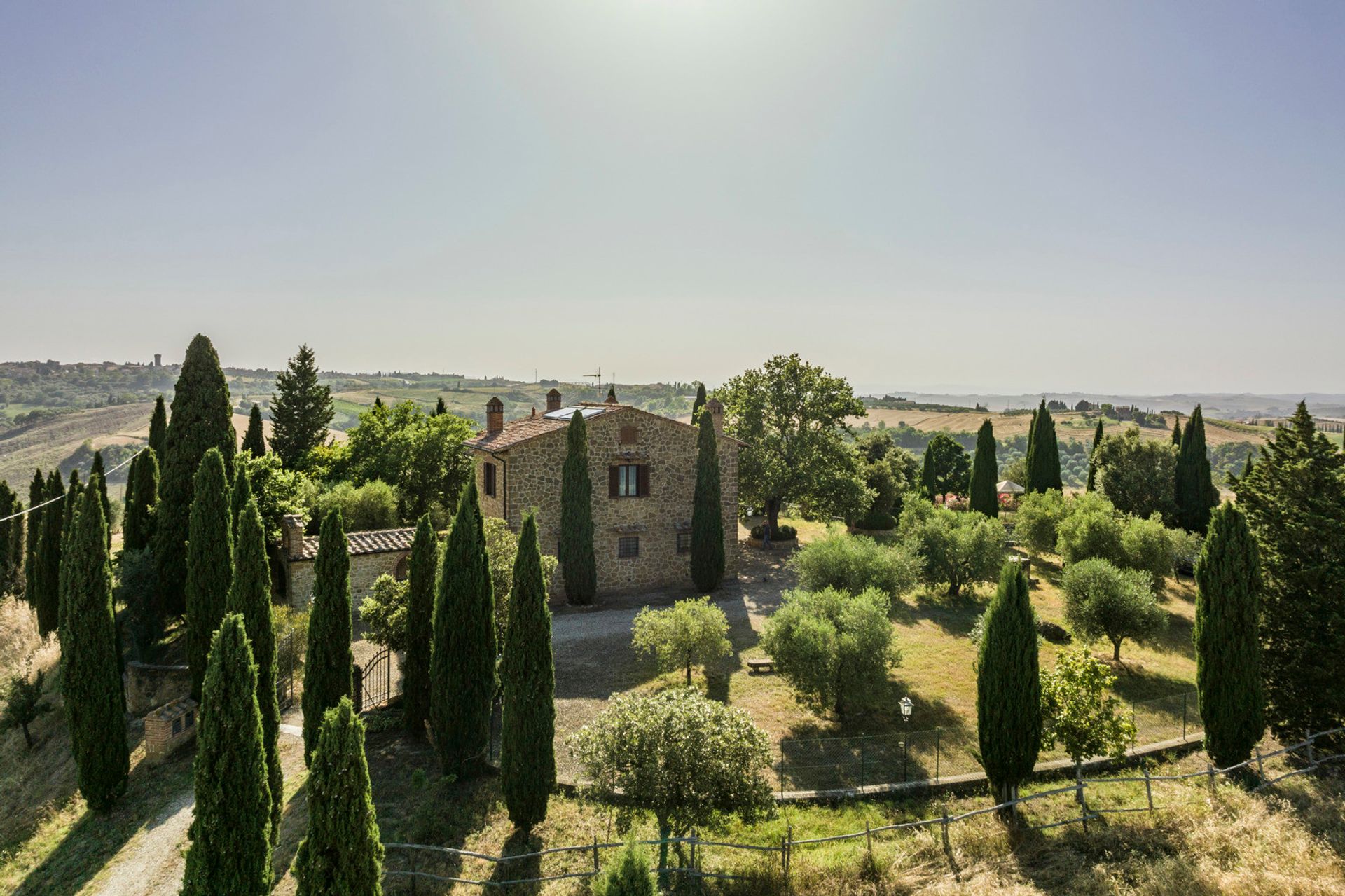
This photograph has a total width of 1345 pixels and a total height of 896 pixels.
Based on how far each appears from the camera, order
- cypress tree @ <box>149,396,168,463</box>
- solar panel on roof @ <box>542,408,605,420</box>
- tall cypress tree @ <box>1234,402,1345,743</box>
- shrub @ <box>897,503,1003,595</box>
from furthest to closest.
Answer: cypress tree @ <box>149,396,168,463</box>, solar panel on roof @ <box>542,408,605,420</box>, shrub @ <box>897,503,1003,595</box>, tall cypress tree @ <box>1234,402,1345,743</box>

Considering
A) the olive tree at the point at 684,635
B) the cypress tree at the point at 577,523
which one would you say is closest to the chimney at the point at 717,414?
the cypress tree at the point at 577,523

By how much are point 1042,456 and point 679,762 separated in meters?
34.6

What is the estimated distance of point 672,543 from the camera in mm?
26812

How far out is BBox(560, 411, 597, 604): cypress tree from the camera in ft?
78.1

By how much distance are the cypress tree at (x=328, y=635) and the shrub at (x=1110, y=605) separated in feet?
61.6

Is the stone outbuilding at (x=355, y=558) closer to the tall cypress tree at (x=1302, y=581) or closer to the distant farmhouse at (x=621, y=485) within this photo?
the distant farmhouse at (x=621, y=485)

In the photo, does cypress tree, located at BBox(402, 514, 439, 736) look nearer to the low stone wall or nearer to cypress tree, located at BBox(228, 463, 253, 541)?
cypress tree, located at BBox(228, 463, 253, 541)

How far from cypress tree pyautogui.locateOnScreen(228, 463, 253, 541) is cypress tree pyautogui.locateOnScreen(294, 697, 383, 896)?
9.33m

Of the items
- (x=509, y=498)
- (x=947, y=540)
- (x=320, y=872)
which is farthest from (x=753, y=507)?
(x=320, y=872)

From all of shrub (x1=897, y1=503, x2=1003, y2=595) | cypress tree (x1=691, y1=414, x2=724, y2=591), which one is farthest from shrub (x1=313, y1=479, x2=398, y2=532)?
shrub (x1=897, y1=503, x2=1003, y2=595)

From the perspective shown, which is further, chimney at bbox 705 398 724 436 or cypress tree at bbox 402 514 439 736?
chimney at bbox 705 398 724 436

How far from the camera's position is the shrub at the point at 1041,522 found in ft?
95.2

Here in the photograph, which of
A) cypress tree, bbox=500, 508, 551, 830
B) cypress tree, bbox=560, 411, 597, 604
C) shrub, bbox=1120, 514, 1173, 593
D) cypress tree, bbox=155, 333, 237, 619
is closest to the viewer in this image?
cypress tree, bbox=500, 508, 551, 830

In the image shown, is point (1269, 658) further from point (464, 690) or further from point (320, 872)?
point (320, 872)
